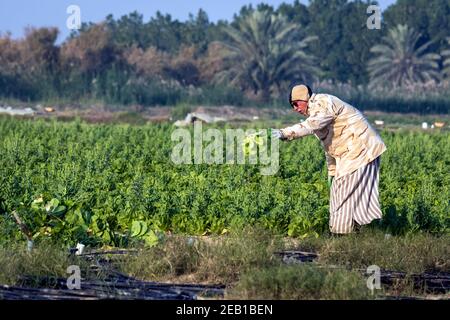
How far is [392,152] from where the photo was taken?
15.8 metres

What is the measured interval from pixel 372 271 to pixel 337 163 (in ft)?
4.87

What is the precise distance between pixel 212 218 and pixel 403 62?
4266 centimetres

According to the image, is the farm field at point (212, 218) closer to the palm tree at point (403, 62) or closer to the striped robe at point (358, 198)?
the striped robe at point (358, 198)

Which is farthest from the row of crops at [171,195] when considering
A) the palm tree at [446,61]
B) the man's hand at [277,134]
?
the palm tree at [446,61]

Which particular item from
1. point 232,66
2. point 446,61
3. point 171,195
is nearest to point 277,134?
point 171,195

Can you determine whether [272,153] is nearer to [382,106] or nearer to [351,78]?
[382,106]

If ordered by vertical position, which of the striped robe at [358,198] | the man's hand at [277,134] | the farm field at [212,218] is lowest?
the farm field at [212,218]

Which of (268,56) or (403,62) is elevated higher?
(268,56)

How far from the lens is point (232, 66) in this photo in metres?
48.3

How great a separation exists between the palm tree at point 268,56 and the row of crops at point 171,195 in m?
29.5

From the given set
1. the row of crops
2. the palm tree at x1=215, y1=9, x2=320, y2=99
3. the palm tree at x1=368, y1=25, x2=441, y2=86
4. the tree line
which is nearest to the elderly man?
the row of crops

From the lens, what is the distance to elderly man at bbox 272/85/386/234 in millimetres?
8789

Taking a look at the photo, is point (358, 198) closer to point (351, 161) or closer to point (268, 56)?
point (351, 161)

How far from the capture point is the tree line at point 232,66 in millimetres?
41156
